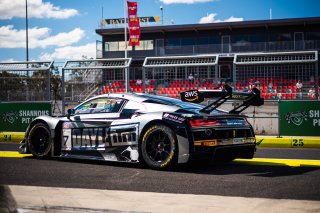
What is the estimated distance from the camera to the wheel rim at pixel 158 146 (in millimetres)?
6273

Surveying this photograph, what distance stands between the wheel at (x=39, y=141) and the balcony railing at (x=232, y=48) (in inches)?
1334

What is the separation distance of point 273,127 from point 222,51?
99.3ft

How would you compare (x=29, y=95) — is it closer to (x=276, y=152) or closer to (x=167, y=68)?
(x=167, y=68)

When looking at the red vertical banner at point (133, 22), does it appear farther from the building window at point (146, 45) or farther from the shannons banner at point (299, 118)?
the shannons banner at point (299, 118)

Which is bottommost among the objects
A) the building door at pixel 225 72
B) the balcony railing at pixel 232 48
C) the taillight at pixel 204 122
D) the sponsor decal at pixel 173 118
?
the taillight at pixel 204 122

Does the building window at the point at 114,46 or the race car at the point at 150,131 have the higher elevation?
the building window at the point at 114,46

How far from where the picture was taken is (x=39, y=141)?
7926 millimetres

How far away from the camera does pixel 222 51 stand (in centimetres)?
4106

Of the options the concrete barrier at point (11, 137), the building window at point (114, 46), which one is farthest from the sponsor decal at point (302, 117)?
the building window at point (114, 46)

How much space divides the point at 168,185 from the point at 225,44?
3718 cm

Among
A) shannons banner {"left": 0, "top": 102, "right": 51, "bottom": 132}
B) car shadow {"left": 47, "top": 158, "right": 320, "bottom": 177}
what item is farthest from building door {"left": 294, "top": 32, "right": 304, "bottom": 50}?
car shadow {"left": 47, "top": 158, "right": 320, "bottom": 177}

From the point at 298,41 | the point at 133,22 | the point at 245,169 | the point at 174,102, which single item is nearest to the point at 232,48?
the point at 298,41

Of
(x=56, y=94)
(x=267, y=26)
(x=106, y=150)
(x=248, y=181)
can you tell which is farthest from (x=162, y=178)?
(x=267, y=26)

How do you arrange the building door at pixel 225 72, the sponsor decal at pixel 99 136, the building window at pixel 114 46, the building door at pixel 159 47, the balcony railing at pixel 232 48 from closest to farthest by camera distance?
1. the sponsor decal at pixel 99 136
2. the building door at pixel 225 72
3. the balcony railing at pixel 232 48
4. the building door at pixel 159 47
5. the building window at pixel 114 46
